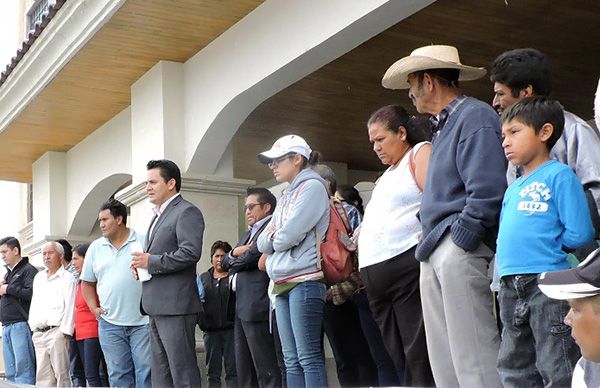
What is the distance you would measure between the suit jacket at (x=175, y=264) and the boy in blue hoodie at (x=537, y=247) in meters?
2.91

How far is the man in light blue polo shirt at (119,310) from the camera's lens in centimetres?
723

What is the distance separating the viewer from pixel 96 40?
29.1ft

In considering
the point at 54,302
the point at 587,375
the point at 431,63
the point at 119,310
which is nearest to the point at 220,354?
the point at 119,310

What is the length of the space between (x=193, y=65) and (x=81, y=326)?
2786 millimetres

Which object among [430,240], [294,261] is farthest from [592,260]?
[294,261]

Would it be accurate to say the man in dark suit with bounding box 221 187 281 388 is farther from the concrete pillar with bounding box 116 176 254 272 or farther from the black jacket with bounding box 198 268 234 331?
the concrete pillar with bounding box 116 176 254 272

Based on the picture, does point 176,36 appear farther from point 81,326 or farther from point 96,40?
point 81,326

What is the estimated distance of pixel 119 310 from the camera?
7.24 m

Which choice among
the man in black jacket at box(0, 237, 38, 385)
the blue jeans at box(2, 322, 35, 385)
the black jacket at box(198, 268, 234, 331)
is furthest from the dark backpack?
the blue jeans at box(2, 322, 35, 385)

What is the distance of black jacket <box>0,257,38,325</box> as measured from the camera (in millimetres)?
9688

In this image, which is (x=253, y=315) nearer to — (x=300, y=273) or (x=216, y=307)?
(x=300, y=273)

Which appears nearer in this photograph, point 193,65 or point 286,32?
point 286,32

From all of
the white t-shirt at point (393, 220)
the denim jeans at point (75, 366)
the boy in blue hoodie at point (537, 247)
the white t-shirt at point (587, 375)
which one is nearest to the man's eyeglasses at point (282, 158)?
the white t-shirt at point (393, 220)

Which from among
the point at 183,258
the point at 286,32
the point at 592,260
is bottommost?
the point at 592,260
